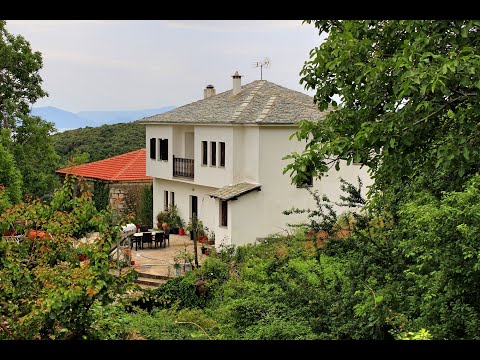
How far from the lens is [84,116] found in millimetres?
43031

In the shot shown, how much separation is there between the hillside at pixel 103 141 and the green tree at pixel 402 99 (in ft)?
124

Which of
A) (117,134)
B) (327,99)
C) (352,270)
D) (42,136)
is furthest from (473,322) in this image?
(117,134)

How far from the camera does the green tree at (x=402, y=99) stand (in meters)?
7.01

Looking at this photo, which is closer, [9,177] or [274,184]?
[9,177]

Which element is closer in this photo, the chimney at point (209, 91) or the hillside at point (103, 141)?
the chimney at point (209, 91)

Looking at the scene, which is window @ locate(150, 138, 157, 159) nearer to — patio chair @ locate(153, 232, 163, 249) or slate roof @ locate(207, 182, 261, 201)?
slate roof @ locate(207, 182, 261, 201)

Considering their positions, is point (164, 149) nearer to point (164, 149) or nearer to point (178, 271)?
point (164, 149)

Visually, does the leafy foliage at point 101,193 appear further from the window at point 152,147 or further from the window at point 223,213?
the window at point 223,213

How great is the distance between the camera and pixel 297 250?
1714cm

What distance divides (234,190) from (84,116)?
22.4 meters

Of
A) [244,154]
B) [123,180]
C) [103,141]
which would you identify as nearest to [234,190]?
[244,154]

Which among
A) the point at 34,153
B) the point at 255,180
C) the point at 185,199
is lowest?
the point at 185,199

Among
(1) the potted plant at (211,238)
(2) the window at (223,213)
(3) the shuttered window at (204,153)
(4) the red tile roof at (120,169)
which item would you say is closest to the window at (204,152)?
(3) the shuttered window at (204,153)
